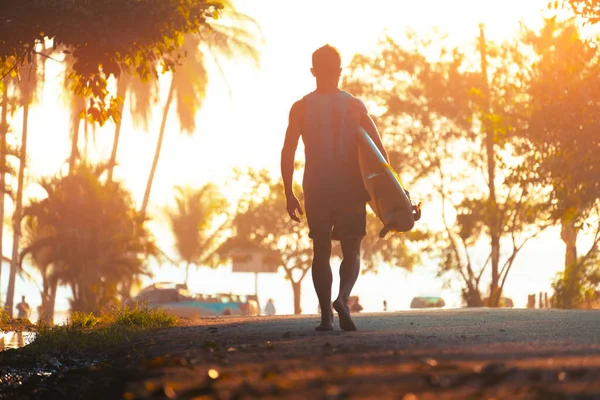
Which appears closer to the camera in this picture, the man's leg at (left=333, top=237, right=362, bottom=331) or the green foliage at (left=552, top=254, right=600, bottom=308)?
the man's leg at (left=333, top=237, right=362, bottom=331)

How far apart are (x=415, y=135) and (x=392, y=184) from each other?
1173 inches

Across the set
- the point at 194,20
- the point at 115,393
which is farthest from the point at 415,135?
the point at 115,393

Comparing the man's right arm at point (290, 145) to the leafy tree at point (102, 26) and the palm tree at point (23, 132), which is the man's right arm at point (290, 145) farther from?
the palm tree at point (23, 132)

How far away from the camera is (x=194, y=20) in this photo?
9.66 meters

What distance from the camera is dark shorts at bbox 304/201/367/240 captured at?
7176 mm

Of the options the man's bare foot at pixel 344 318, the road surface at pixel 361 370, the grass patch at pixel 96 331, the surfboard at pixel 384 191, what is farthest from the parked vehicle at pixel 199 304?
the road surface at pixel 361 370

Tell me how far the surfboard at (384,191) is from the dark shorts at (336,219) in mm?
143

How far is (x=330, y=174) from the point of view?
7.26 metres

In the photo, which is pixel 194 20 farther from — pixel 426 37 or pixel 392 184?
pixel 426 37

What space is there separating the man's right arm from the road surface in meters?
2.11

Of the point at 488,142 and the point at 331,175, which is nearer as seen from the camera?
the point at 331,175

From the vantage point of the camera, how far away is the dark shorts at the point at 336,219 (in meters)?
7.18

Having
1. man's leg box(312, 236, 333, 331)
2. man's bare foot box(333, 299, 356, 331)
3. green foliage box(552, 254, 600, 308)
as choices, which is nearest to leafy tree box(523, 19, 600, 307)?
green foliage box(552, 254, 600, 308)

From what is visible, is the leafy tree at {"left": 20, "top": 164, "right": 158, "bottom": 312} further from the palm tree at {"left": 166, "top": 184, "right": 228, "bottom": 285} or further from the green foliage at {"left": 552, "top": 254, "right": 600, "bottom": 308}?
the palm tree at {"left": 166, "top": 184, "right": 228, "bottom": 285}
